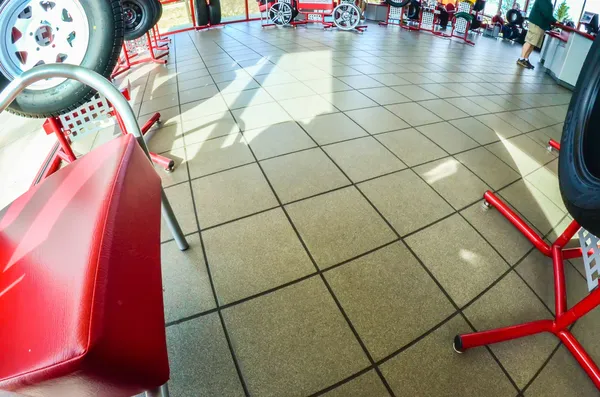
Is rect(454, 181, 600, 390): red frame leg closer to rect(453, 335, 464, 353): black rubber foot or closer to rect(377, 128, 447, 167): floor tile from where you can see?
rect(453, 335, 464, 353): black rubber foot

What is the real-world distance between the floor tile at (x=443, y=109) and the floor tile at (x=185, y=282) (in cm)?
238

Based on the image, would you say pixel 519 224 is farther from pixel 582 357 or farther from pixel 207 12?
pixel 207 12

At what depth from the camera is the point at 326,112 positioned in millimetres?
2430

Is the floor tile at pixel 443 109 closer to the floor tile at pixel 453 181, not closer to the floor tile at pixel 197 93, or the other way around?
the floor tile at pixel 453 181

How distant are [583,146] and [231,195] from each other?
1414 millimetres

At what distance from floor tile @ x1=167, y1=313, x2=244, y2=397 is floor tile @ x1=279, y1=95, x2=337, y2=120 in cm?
176

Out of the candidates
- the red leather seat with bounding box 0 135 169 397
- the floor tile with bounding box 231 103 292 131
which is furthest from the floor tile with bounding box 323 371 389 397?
the floor tile with bounding box 231 103 292 131

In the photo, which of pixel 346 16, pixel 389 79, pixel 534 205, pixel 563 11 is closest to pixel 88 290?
pixel 534 205

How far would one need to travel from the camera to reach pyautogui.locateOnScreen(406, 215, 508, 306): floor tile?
117 cm

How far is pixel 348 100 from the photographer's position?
2.69m

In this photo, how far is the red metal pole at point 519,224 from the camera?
1333 mm

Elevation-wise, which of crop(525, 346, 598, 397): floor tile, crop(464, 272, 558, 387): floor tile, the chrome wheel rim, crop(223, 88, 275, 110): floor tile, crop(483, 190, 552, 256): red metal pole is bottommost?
crop(525, 346, 598, 397): floor tile

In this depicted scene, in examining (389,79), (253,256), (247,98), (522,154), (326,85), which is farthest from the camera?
(389,79)

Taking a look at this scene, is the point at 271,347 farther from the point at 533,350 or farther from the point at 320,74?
the point at 320,74
